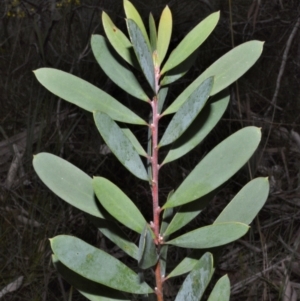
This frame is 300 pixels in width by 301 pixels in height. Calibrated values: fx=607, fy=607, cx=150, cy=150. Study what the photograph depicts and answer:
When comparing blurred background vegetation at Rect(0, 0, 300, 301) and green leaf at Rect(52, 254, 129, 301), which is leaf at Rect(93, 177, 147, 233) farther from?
blurred background vegetation at Rect(0, 0, 300, 301)

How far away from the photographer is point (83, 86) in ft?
0.84

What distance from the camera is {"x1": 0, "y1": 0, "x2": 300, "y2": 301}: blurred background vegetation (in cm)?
109

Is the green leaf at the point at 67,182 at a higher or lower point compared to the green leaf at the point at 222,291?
higher

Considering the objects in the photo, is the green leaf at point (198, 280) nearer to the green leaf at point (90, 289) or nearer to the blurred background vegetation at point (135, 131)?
the green leaf at point (90, 289)

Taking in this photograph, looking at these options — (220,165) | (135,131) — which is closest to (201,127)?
(220,165)

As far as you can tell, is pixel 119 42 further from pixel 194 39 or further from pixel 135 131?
pixel 135 131

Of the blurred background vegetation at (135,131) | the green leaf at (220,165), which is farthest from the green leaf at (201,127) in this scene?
the blurred background vegetation at (135,131)

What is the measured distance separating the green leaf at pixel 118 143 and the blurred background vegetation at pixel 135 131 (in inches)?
24.8

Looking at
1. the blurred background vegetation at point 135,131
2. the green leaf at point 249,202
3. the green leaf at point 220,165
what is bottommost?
the blurred background vegetation at point 135,131

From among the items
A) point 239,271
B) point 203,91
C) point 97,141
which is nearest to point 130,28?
point 203,91

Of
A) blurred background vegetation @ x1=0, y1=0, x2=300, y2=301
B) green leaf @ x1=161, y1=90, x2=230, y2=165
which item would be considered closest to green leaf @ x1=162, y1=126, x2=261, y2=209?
green leaf @ x1=161, y1=90, x2=230, y2=165

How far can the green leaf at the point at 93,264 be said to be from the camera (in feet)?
0.72

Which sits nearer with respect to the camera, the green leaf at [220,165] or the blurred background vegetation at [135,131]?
the green leaf at [220,165]

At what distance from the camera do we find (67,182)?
0.24 metres
